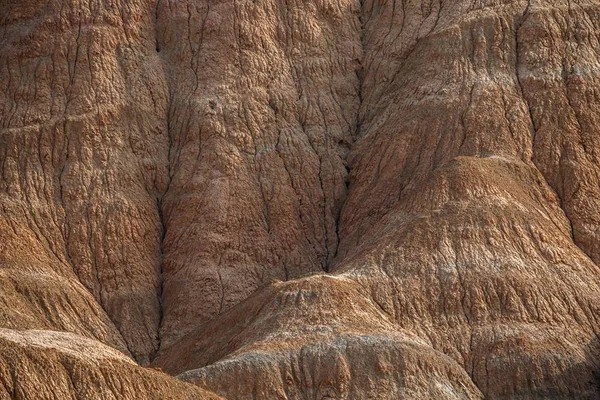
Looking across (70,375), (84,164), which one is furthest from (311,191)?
(70,375)

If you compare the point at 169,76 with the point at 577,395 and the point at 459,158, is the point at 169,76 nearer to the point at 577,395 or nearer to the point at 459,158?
the point at 459,158

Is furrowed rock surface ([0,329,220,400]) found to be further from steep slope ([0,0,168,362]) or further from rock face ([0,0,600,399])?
steep slope ([0,0,168,362])

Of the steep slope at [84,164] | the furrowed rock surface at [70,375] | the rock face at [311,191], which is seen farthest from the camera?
the steep slope at [84,164]

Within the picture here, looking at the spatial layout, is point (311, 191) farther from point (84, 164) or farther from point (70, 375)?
point (70, 375)

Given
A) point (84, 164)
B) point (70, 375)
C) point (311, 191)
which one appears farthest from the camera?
point (311, 191)

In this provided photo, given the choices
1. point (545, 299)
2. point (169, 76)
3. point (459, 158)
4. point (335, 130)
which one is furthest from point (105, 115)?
point (545, 299)

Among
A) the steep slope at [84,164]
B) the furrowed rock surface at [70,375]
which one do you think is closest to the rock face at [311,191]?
the steep slope at [84,164]

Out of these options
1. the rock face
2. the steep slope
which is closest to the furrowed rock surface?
the rock face

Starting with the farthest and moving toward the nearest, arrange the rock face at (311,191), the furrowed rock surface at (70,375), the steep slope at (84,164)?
the steep slope at (84,164) < the rock face at (311,191) < the furrowed rock surface at (70,375)

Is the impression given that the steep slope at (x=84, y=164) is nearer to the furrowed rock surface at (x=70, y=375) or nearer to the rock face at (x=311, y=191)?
the rock face at (x=311, y=191)
